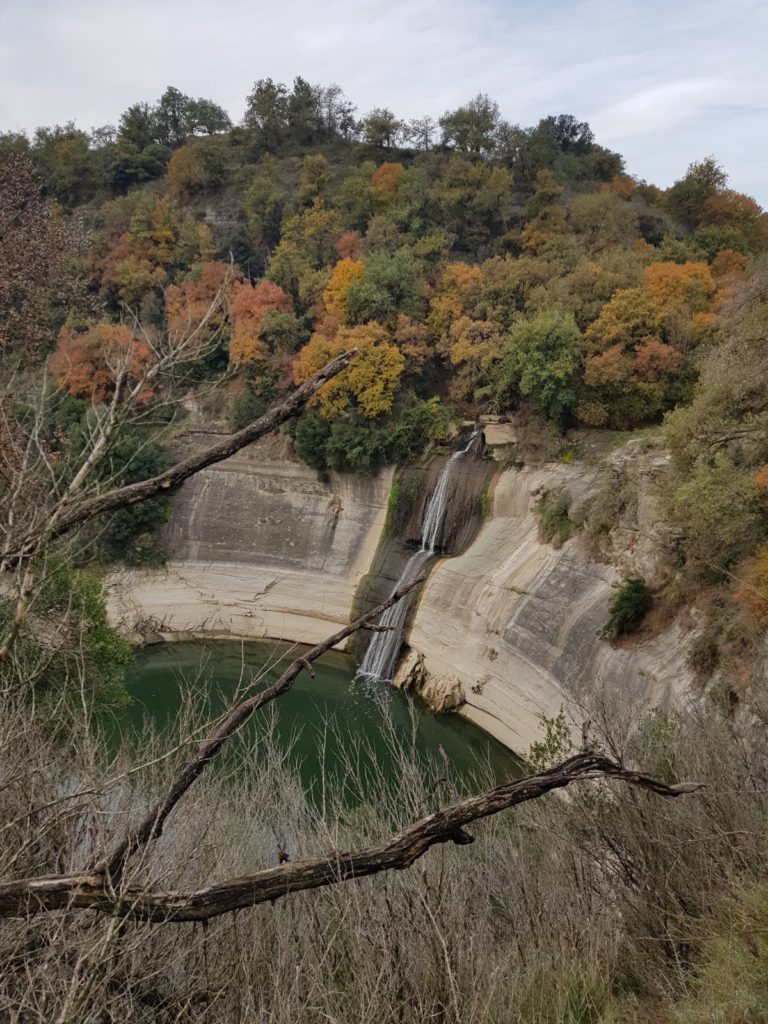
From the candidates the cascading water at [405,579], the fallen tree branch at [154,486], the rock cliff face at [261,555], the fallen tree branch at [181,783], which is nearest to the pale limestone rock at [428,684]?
the cascading water at [405,579]

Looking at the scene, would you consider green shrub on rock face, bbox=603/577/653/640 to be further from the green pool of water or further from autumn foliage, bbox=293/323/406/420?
autumn foliage, bbox=293/323/406/420

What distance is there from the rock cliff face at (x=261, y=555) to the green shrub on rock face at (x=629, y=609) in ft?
30.1

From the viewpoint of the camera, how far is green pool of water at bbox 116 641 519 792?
14062 mm

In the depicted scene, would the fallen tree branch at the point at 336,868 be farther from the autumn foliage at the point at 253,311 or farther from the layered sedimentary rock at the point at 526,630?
the autumn foliage at the point at 253,311

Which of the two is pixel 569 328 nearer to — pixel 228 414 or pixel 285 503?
pixel 285 503

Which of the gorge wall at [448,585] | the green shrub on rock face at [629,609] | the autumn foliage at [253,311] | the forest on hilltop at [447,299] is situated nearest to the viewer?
the forest on hilltop at [447,299]

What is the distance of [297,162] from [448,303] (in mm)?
19938

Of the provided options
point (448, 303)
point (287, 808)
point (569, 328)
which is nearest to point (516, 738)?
point (287, 808)

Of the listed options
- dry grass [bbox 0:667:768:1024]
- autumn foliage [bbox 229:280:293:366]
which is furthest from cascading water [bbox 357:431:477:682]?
dry grass [bbox 0:667:768:1024]

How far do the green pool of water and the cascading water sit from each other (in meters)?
0.58

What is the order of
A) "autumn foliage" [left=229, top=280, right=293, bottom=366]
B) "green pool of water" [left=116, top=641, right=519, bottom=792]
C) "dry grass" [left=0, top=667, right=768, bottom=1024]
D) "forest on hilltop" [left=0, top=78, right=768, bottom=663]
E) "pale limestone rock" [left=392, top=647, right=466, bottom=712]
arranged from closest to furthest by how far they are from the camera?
"dry grass" [left=0, top=667, right=768, bottom=1024]
"forest on hilltop" [left=0, top=78, right=768, bottom=663]
"green pool of water" [left=116, top=641, right=519, bottom=792]
"pale limestone rock" [left=392, top=647, right=466, bottom=712]
"autumn foliage" [left=229, top=280, right=293, bottom=366]

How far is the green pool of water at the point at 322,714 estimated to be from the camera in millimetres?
14062

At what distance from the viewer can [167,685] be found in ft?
60.3

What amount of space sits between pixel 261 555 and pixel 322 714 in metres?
6.94
